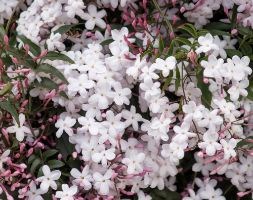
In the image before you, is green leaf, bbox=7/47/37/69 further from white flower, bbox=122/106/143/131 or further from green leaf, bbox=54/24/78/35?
white flower, bbox=122/106/143/131

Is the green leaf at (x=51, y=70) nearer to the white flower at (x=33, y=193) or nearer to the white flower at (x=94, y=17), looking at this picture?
the white flower at (x=94, y=17)

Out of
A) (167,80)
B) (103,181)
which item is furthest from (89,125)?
(167,80)

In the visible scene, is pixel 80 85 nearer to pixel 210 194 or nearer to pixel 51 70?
pixel 51 70

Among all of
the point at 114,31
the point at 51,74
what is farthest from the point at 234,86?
the point at 51,74

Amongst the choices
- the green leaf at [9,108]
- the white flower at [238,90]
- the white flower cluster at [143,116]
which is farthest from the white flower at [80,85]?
the white flower at [238,90]

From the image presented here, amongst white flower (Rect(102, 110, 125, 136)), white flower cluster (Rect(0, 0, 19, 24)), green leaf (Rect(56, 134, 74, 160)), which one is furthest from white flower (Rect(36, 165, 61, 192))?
white flower cluster (Rect(0, 0, 19, 24))

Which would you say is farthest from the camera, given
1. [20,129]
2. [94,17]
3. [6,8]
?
[6,8]
